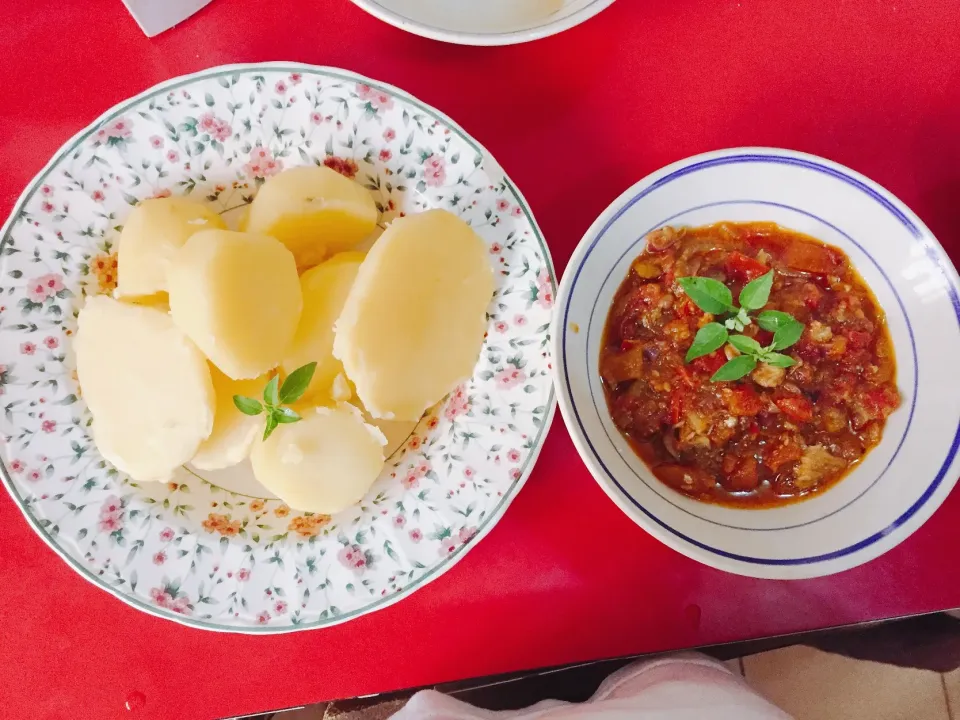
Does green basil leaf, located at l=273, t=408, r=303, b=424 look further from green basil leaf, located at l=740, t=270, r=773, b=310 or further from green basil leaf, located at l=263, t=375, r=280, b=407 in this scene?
green basil leaf, located at l=740, t=270, r=773, b=310

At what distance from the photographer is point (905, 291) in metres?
1.35

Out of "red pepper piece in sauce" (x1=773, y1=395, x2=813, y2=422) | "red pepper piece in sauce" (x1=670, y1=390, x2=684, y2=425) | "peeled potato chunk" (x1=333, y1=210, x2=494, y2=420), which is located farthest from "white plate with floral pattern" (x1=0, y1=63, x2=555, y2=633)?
"red pepper piece in sauce" (x1=773, y1=395, x2=813, y2=422)

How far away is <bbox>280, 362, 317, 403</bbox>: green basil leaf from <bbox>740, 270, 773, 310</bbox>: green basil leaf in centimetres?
89

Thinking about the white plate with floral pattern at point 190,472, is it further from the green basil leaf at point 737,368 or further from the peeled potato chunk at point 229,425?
the green basil leaf at point 737,368

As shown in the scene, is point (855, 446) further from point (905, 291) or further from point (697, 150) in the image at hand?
point (697, 150)

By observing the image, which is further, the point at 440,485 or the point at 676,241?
the point at 440,485

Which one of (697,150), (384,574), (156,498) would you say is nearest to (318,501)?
(384,574)

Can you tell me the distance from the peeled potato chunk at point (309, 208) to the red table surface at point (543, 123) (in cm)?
37

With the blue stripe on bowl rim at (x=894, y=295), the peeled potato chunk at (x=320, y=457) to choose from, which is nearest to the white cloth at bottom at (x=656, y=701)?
the blue stripe on bowl rim at (x=894, y=295)

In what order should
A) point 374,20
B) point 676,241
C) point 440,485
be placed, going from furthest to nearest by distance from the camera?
point 374,20 < point 440,485 < point 676,241

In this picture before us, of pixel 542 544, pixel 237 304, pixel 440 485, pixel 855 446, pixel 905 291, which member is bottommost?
pixel 855 446

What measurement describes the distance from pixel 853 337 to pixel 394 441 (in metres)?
1.06

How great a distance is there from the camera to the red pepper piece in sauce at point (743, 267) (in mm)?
1390

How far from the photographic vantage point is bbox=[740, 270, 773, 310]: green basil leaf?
4.00 feet
